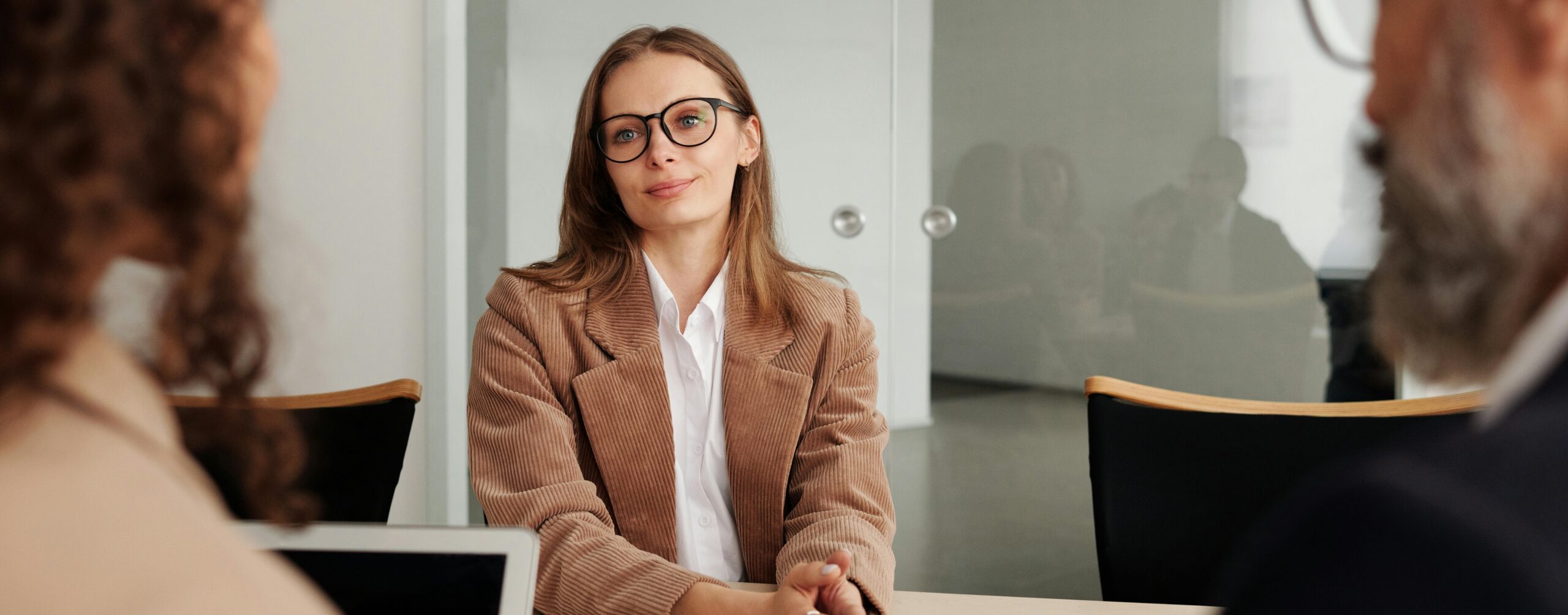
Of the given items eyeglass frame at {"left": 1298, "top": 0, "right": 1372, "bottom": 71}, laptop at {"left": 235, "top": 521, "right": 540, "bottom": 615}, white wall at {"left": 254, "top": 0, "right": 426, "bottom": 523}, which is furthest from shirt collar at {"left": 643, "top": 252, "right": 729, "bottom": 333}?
white wall at {"left": 254, "top": 0, "right": 426, "bottom": 523}

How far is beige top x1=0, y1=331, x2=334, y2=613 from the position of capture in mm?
371

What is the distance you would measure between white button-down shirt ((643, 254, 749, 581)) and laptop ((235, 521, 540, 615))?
0.64m

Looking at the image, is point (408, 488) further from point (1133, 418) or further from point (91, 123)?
point (91, 123)

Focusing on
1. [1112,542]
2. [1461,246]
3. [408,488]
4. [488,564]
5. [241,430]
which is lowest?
[408,488]

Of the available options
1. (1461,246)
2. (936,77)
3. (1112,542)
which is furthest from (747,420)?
(936,77)

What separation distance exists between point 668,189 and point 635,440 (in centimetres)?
37

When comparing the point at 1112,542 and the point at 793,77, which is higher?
the point at 793,77

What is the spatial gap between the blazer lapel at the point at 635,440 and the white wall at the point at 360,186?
1.68m

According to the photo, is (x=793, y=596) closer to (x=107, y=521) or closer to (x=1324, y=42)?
(x=1324, y=42)

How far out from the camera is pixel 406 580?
0.88 meters

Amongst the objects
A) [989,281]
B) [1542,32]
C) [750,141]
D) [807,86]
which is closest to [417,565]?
[1542,32]

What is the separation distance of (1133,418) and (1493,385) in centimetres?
119

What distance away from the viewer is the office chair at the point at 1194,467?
160 centimetres

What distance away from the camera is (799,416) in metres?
1.54
